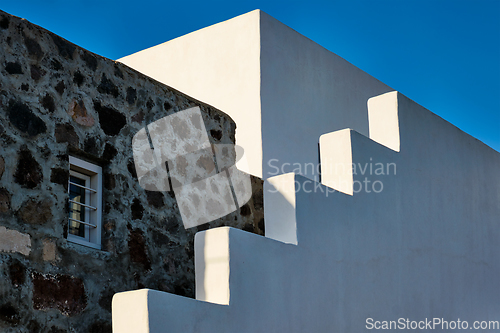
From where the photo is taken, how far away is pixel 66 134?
4.51m

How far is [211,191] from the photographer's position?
5.72 meters

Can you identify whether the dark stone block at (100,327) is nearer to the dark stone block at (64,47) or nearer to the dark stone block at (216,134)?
the dark stone block at (64,47)

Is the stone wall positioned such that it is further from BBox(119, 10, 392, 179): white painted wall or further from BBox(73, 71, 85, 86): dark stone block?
BBox(119, 10, 392, 179): white painted wall

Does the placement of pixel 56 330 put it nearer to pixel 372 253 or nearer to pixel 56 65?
pixel 56 65

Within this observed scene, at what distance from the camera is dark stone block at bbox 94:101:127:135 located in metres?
4.81

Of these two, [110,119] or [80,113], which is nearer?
[80,113]

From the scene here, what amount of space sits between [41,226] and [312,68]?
18.5ft

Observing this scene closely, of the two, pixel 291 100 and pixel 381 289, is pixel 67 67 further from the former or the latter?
pixel 291 100

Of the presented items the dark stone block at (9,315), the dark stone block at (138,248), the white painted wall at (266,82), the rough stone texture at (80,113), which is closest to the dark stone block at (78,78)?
the rough stone texture at (80,113)

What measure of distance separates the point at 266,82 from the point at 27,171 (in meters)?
4.60

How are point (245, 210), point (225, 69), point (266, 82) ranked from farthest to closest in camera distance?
point (225, 69), point (266, 82), point (245, 210)

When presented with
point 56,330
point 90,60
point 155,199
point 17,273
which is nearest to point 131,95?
point 90,60

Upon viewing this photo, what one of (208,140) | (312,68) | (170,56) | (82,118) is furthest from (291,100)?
(82,118)

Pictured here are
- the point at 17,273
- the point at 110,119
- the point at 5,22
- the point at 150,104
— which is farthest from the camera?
the point at 150,104
